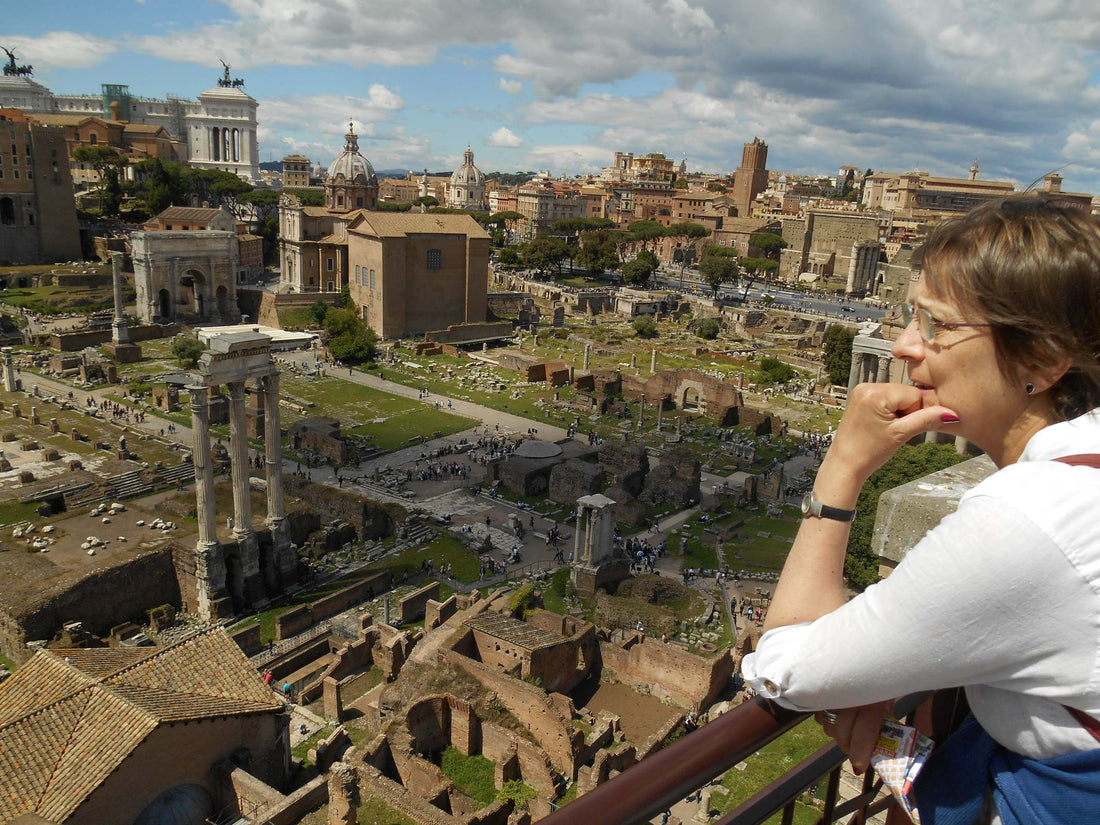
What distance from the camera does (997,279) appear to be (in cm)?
182

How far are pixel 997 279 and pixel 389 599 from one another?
19.0m

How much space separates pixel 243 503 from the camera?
18.9 metres

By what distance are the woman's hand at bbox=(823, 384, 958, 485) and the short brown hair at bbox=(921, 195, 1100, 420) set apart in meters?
0.21

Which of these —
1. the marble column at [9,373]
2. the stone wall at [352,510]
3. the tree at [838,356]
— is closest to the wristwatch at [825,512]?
the stone wall at [352,510]

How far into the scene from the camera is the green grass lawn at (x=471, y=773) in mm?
12773

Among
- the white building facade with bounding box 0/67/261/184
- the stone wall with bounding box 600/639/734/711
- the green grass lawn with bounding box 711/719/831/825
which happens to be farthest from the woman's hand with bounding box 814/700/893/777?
the white building facade with bounding box 0/67/261/184

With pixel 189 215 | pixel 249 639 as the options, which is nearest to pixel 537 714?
pixel 249 639

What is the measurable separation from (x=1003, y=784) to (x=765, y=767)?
12534 mm

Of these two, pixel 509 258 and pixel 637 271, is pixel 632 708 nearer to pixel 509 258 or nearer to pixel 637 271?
pixel 637 271

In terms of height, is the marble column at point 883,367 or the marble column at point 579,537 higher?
the marble column at point 883,367

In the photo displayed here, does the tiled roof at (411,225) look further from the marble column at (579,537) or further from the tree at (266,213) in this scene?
the marble column at (579,537)

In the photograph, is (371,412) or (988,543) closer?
(988,543)

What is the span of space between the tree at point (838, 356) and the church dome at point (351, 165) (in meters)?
39.8

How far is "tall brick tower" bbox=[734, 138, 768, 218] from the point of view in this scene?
4429 inches
